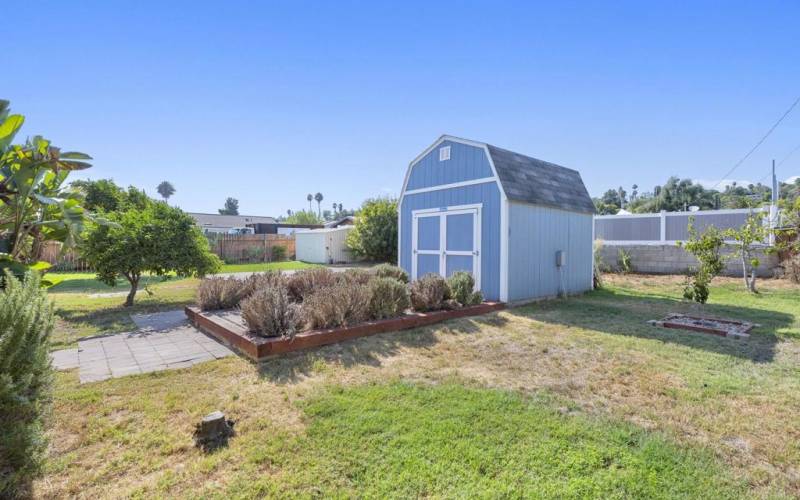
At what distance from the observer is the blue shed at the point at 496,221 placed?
265 inches

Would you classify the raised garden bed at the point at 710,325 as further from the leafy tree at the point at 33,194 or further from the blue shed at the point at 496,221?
the leafy tree at the point at 33,194

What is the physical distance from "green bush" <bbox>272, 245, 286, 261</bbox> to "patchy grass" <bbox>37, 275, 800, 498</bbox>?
1717 centimetres

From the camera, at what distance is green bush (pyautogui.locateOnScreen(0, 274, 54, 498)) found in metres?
1.61

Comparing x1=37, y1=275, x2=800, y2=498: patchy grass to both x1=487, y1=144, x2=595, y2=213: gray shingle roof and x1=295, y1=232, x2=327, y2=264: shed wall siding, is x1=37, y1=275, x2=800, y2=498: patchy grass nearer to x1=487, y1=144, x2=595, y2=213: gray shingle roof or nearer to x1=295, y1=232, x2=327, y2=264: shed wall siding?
x1=487, y1=144, x2=595, y2=213: gray shingle roof

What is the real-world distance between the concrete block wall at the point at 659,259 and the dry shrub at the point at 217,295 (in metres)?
12.3

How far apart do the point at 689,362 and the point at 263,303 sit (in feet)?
15.9

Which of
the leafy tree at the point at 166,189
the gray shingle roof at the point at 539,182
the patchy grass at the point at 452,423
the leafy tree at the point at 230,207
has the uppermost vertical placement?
the leafy tree at the point at 166,189

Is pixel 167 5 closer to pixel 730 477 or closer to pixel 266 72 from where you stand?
pixel 266 72

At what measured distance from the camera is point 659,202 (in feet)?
110

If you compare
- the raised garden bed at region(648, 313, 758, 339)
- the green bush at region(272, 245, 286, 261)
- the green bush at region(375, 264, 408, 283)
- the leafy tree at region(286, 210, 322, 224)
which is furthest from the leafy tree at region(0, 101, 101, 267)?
the leafy tree at region(286, 210, 322, 224)

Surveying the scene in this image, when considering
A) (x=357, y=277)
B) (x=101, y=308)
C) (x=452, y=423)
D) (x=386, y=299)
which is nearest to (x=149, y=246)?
(x=101, y=308)

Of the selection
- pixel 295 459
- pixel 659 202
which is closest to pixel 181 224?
pixel 295 459

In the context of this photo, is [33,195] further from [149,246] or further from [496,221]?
[496,221]

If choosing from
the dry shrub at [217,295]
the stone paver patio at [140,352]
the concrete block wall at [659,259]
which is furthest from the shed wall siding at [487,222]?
the concrete block wall at [659,259]
